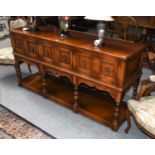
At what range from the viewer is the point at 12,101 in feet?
9.29

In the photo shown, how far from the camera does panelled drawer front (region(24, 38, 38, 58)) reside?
8.42 feet

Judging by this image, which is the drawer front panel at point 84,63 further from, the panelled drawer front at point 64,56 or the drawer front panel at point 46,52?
the drawer front panel at point 46,52

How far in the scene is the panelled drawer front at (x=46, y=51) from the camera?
2.40 metres

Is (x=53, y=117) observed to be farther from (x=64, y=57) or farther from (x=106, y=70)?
(x=106, y=70)

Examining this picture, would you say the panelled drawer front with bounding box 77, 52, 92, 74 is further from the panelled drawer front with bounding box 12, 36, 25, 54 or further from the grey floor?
the panelled drawer front with bounding box 12, 36, 25, 54

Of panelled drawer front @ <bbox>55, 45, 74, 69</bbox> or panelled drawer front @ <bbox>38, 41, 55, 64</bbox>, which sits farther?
panelled drawer front @ <bbox>38, 41, 55, 64</bbox>

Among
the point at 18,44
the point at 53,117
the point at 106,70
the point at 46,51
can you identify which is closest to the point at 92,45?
the point at 106,70

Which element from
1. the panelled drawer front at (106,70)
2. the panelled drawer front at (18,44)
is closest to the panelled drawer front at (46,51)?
the panelled drawer front at (18,44)

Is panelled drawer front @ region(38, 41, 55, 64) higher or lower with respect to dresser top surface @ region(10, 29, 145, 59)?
lower

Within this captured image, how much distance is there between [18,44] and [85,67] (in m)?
1.16

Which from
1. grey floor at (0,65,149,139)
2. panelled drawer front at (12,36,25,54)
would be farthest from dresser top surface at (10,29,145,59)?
grey floor at (0,65,149,139)

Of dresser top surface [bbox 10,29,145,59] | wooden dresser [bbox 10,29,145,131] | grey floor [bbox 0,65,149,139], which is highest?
dresser top surface [bbox 10,29,145,59]
